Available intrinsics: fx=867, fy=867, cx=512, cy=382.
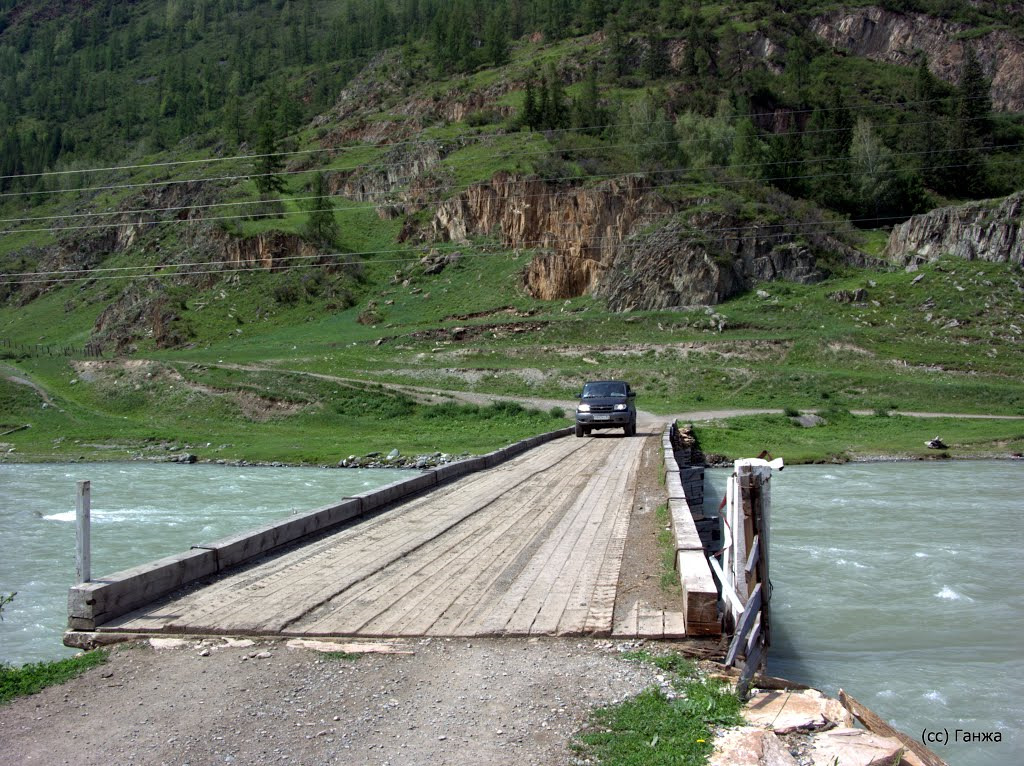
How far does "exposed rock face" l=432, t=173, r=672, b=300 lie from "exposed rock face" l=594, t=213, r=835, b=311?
4.19 m

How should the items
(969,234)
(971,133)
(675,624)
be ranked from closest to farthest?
(675,624)
(969,234)
(971,133)

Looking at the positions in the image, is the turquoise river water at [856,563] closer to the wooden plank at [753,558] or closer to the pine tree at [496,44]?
the wooden plank at [753,558]

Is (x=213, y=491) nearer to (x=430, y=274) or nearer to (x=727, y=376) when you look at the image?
(x=727, y=376)

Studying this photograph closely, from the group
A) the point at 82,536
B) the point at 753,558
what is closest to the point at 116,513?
the point at 82,536

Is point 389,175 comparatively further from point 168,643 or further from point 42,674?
point 42,674

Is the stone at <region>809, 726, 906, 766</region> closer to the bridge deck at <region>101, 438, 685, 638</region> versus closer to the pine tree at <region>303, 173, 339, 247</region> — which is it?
the bridge deck at <region>101, 438, 685, 638</region>

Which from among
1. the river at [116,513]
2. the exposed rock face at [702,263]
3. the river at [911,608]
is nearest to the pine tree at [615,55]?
the exposed rock face at [702,263]

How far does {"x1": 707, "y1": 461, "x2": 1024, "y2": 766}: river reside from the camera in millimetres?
8234

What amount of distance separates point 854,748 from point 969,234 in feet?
203

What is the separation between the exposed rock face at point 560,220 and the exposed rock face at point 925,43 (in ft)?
242

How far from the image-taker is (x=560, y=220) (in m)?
70.8

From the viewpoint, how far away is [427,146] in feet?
309

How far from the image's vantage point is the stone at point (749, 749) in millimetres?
4641

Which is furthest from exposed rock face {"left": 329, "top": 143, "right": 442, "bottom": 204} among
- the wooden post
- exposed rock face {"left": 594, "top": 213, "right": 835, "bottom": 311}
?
the wooden post
